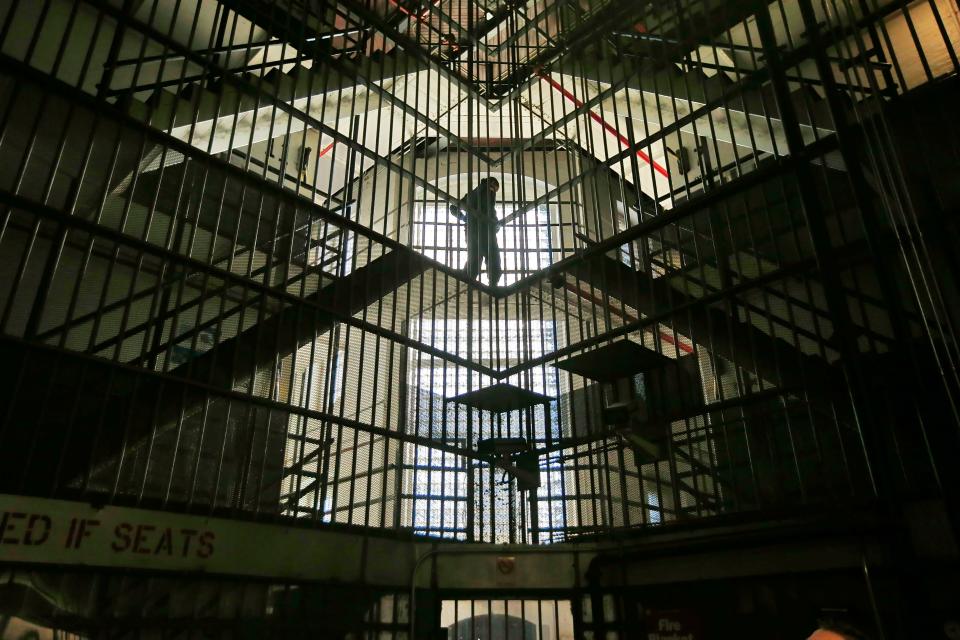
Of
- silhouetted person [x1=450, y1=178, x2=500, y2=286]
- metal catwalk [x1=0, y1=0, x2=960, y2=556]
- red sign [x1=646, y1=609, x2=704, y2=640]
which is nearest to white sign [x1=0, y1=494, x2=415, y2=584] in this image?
metal catwalk [x1=0, y1=0, x2=960, y2=556]

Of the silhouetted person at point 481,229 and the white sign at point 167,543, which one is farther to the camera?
the silhouetted person at point 481,229

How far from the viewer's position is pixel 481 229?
14.5 m

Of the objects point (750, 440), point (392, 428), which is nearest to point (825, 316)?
point (750, 440)

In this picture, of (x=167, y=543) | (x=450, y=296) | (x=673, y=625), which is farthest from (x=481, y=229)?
(x=167, y=543)

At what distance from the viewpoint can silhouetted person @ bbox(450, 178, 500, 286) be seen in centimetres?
1411

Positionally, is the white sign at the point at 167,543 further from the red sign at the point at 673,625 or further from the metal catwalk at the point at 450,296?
the red sign at the point at 673,625

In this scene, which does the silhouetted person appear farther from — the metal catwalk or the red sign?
the red sign

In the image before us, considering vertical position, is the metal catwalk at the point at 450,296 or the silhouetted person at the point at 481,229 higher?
the silhouetted person at the point at 481,229

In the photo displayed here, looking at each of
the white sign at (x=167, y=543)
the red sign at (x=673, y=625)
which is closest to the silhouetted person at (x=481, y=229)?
the white sign at (x=167, y=543)

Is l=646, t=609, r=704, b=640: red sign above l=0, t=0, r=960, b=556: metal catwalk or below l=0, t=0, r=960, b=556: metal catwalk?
below

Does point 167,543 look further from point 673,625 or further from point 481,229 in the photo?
point 481,229

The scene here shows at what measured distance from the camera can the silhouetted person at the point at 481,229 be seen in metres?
14.1

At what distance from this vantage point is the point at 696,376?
10.1 metres

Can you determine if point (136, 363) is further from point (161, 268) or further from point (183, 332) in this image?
point (161, 268)
